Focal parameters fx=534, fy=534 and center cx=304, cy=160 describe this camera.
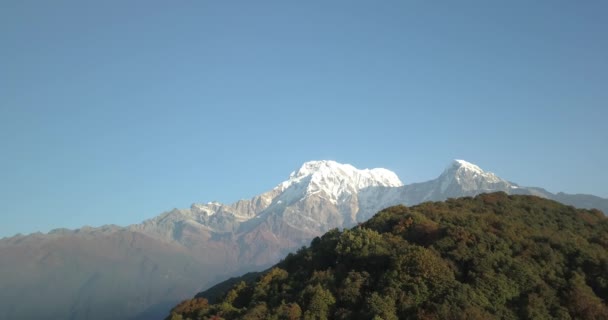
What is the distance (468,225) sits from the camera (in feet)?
239

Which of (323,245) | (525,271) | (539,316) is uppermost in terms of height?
(323,245)

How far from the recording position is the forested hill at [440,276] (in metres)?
55.0

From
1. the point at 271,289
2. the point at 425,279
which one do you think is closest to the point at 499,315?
the point at 425,279

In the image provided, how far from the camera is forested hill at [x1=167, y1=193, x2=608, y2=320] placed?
5500 cm

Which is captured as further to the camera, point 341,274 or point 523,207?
point 523,207

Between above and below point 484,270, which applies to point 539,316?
Result: below

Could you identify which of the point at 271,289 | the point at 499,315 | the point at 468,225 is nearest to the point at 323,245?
the point at 271,289

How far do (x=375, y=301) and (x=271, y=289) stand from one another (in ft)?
62.7

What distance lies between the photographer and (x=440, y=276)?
5828 centimetres

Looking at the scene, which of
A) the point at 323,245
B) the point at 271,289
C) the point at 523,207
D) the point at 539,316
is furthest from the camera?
the point at 523,207

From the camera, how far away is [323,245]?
272ft

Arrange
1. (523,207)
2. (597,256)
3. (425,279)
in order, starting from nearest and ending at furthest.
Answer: (425,279), (597,256), (523,207)

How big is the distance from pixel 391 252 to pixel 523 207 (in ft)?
129

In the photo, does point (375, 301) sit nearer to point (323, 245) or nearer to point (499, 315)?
point (499, 315)
